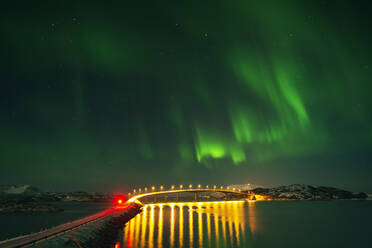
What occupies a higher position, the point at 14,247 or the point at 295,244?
the point at 14,247

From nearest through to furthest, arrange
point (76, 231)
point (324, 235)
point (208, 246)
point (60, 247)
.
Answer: point (60, 247) < point (76, 231) < point (208, 246) < point (324, 235)

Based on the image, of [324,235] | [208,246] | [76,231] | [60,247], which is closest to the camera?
[60,247]

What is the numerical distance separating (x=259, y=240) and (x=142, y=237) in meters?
20.3

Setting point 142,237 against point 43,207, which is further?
point 43,207

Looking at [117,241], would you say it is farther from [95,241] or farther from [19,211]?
[19,211]

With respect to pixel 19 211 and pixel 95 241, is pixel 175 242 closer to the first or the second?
pixel 95 241

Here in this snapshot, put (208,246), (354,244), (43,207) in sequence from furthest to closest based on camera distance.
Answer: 1. (43,207)
2. (354,244)
3. (208,246)

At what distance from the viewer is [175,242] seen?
4822 centimetres

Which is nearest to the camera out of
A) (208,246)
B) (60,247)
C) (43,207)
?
(60,247)

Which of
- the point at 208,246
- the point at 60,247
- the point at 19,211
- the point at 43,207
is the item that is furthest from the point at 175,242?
the point at 19,211

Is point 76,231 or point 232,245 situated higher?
point 76,231

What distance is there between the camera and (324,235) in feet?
193

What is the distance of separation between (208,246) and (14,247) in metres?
26.6

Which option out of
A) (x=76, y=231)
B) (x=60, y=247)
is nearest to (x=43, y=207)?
(x=76, y=231)
